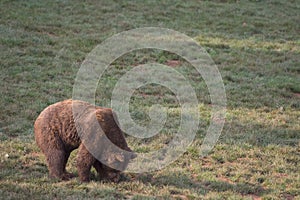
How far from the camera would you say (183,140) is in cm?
834

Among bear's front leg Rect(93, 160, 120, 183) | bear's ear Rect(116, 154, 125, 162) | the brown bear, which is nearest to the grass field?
bear's front leg Rect(93, 160, 120, 183)

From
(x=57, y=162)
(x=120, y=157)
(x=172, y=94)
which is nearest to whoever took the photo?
(x=120, y=157)

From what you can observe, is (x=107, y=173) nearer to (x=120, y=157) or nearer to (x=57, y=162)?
(x=120, y=157)

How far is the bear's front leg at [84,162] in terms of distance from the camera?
6.23m

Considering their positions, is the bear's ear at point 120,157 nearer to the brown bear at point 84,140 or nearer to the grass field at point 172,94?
the brown bear at point 84,140

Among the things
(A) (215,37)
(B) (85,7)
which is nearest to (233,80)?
(A) (215,37)

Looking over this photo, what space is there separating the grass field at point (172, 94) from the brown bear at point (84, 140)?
9.1 inches

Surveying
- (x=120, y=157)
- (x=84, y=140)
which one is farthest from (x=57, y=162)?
(x=120, y=157)

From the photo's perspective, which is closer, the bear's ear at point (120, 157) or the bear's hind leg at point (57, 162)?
the bear's ear at point (120, 157)

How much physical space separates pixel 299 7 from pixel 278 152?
1234cm

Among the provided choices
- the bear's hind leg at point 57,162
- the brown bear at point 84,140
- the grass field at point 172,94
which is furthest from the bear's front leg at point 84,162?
the bear's hind leg at point 57,162

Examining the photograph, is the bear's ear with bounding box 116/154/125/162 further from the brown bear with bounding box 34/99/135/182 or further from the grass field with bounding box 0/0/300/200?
the grass field with bounding box 0/0/300/200

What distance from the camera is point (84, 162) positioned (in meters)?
6.27

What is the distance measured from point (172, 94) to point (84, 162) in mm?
4863
